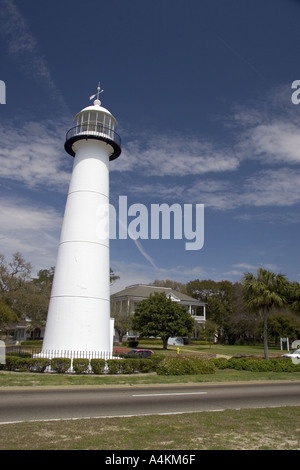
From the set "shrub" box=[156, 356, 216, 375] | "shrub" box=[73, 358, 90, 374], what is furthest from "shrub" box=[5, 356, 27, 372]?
"shrub" box=[156, 356, 216, 375]

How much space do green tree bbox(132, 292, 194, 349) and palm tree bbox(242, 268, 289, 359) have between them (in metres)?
15.5

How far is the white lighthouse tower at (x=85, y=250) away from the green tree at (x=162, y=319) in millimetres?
22551

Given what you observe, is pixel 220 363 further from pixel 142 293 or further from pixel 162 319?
pixel 142 293

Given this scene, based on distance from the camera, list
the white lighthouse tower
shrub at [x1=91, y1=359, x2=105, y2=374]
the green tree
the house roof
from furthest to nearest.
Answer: the house roof
the green tree
the white lighthouse tower
shrub at [x1=91, y1=359, x2=105, y2=374]

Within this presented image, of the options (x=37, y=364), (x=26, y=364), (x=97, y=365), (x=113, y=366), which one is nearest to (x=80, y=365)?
(x=97, y=365)

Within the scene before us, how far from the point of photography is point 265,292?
29188 millimetres

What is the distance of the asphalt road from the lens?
915cm

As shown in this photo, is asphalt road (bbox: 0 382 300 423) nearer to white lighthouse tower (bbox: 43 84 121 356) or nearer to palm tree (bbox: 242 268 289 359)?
white lighthouse tower (bbox: 43 84 121 356)

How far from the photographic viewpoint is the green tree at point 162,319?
4425 cm

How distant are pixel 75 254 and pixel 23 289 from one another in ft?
90.1

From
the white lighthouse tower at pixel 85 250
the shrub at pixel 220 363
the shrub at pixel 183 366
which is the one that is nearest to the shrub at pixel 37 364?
the white lighthouse tower at pixel 85 250

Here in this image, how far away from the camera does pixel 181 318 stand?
45.1m

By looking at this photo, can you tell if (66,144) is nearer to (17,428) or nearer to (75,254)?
(75,254)

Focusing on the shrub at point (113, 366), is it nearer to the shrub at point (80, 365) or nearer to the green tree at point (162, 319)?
the shrub at point (80, 365)
